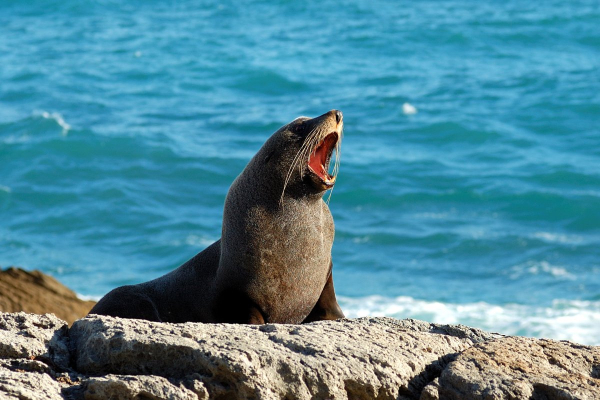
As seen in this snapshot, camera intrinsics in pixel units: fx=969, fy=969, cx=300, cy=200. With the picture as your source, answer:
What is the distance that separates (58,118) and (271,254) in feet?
65.0

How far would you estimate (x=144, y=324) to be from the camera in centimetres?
398

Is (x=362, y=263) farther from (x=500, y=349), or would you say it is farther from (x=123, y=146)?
(x=500, y=349)

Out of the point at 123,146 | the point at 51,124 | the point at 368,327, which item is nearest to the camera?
the point at 368,327

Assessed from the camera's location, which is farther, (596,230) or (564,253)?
(596,230)

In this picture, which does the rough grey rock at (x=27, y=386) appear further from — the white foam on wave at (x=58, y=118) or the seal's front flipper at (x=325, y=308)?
the white foam on wave at (x=58, y=118)

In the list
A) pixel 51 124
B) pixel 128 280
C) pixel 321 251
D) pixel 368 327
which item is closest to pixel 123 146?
pixel 51 124

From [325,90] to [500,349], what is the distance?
2222 centimetres

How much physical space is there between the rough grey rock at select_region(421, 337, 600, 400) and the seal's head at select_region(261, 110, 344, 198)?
2203mm

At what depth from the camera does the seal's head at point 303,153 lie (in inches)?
242

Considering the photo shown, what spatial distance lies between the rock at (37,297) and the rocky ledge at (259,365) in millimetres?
6089

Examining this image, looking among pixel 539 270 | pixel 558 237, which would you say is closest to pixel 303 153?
pixel 539 270

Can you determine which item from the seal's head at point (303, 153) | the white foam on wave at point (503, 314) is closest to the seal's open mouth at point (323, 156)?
the seal's head at point (303, 153)

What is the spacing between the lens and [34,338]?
12.9ft

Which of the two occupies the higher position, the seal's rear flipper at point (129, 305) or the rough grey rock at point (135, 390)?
the rough grey rock at point (135, 390)
